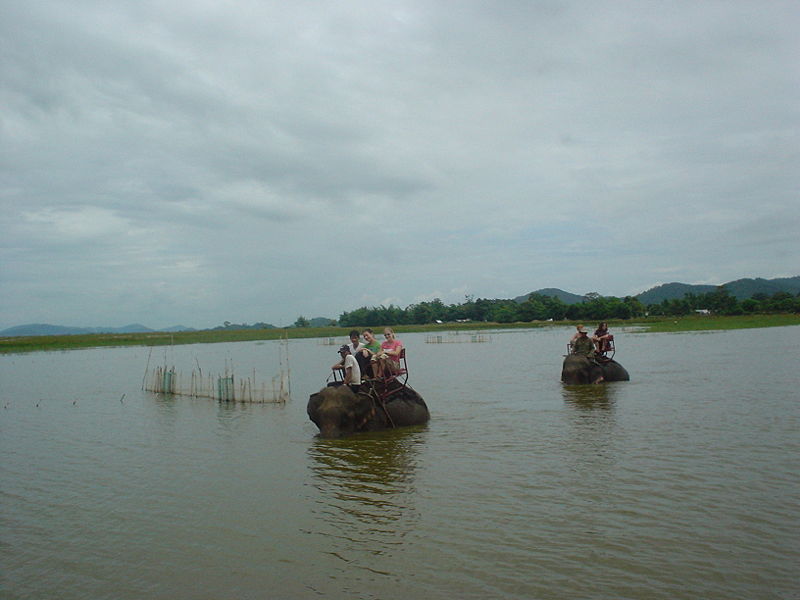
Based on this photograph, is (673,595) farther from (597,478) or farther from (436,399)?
(436,399)

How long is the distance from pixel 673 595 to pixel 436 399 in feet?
53.8

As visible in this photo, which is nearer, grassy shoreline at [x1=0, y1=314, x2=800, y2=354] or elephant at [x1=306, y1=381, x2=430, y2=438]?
elephant at [x1=306, y1=381, x2=430, y2=438]

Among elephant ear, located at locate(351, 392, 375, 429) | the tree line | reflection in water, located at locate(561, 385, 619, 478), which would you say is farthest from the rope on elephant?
the tree line

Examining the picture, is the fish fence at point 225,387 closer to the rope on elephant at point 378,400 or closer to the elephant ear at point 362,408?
the rope on elephant at point 378,400

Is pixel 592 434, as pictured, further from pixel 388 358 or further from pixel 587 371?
pixel 587 371

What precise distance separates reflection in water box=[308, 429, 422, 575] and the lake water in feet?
0.16

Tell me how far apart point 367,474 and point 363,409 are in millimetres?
4100

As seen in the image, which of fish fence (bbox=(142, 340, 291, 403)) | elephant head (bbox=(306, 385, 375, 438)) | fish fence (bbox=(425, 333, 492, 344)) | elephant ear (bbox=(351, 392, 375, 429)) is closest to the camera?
elephant head (bbox=(306, 385, 375, 438))

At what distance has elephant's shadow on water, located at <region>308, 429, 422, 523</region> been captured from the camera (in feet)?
31.8

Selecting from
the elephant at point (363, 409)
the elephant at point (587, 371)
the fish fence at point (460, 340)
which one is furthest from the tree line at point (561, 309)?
the elephant at point (363, 409)

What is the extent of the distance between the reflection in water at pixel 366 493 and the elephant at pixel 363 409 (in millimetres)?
447


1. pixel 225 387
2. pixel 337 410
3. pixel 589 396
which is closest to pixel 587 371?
pixel 589 396

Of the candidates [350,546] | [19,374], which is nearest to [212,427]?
[350,546]

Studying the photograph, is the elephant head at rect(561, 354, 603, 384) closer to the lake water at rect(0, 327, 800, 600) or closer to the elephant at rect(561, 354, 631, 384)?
the elephant at rect(561, 354, 631, 384)
